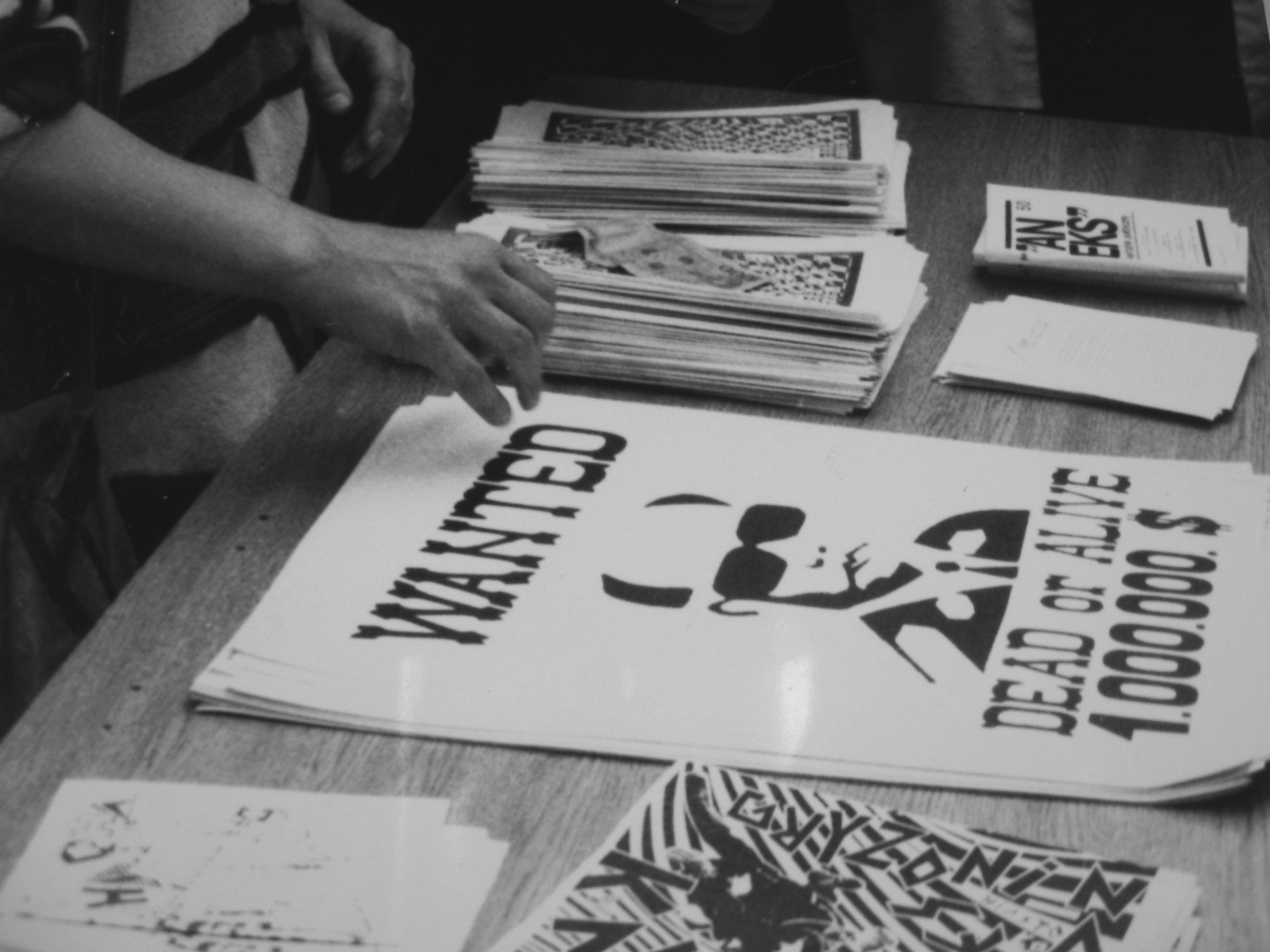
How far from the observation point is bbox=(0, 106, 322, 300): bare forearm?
36.5 inches

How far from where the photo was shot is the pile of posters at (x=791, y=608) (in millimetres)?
710

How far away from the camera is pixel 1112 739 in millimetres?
703

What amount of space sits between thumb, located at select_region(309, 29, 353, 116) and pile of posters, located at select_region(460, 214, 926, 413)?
13.3 inches

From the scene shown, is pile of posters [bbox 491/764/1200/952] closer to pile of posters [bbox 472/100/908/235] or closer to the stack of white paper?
the stack of white paper

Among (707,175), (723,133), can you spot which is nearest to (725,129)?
(723,133)

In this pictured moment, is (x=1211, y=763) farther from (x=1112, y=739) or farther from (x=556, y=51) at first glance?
(x=556, y=51)

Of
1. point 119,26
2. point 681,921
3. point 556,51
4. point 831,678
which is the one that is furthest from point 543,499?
point 556,51

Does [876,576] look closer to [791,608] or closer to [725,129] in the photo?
[791,608]

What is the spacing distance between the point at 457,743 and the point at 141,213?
44 centimetres

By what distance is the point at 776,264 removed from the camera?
116 centimetres

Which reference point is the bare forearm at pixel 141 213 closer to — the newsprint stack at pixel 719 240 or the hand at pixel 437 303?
the hand at pixel 437 303

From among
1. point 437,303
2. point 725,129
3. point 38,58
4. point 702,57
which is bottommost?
point 702,57

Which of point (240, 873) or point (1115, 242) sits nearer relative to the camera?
point (240, 873)

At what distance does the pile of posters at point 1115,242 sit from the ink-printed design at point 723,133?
16 cm
